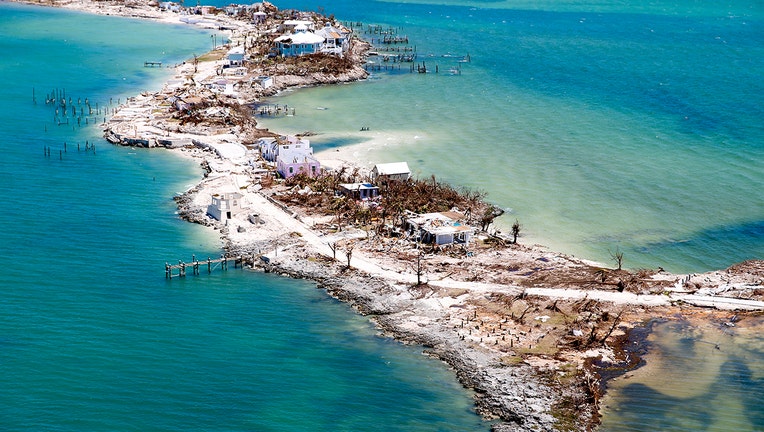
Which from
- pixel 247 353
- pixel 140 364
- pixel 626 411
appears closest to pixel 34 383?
pixel 140 364

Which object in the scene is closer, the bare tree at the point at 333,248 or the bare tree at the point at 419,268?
the bare tree at the point at 419,268

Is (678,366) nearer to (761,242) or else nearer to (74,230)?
(761,242)

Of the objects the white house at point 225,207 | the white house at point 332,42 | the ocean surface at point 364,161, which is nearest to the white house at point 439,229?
the ocean surface at point 364,161

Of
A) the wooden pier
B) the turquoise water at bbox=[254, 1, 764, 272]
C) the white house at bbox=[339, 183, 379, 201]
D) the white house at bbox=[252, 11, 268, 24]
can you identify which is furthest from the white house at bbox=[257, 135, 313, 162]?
the white house at bbox=[252, 11, 268, 24]

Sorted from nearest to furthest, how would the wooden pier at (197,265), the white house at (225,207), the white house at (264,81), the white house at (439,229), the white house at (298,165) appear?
the wooden pier at (197,265), the white house at (439,229), the white house at (225,207), the white house at (298,165), the white house at (264,81)

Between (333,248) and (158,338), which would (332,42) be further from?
(158,338)

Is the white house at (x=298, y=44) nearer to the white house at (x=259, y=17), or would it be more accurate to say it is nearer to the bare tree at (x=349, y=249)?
the white house at (x=259, y=17)

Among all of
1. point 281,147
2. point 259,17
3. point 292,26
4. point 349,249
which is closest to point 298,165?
Answer: point 281,147
